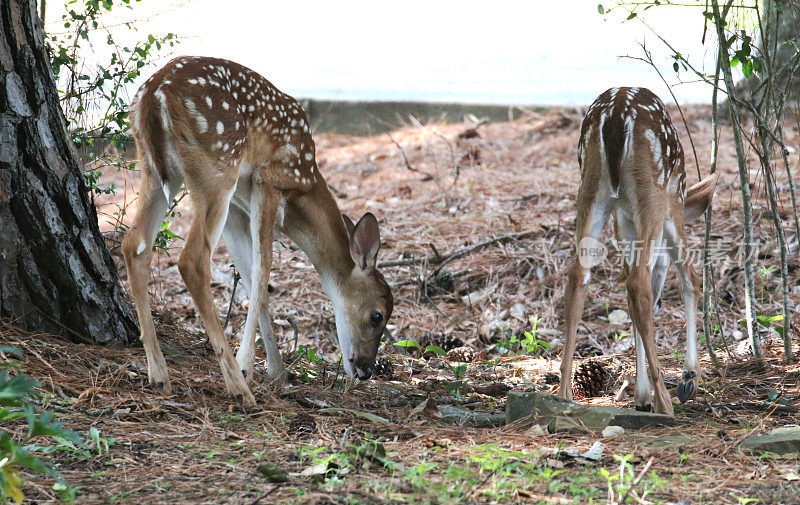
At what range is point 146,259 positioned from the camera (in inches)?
180

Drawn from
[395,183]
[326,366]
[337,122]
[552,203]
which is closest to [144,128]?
[326,366]

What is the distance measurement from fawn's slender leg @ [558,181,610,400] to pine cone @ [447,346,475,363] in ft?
5.09

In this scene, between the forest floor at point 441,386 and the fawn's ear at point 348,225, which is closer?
the forest floor at point 441,386

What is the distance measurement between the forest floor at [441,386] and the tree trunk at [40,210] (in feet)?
0.66

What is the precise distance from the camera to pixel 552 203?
9.27m

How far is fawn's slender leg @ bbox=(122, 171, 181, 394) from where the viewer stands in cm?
440

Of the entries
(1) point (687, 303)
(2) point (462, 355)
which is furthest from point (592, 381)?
(2) point (462, 355)

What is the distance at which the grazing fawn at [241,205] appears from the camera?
4492 mm

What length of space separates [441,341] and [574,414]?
276 centimetres

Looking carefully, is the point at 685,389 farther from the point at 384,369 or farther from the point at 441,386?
the point at 384,369

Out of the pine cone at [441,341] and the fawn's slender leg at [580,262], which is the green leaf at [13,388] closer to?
the fawn's slender leg at [580,262]

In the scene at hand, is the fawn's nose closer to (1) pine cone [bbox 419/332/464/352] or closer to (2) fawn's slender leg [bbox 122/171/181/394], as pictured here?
(1) pine cone [bbox 419/332/464/352]

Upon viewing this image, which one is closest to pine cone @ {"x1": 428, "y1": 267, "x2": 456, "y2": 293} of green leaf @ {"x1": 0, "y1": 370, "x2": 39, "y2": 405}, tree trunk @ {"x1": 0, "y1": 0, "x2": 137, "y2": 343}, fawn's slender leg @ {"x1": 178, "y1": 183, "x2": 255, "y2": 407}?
fawn's slender leg @ {"x1": 178, "y1": 183, "x2": 255, "y2": 407}

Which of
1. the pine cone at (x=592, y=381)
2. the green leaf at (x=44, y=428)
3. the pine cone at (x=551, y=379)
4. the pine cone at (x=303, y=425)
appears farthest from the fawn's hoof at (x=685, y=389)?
the green leaf at (x=44, y=428)
